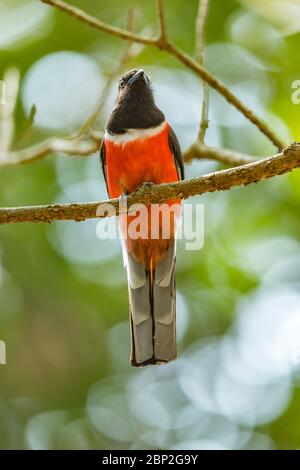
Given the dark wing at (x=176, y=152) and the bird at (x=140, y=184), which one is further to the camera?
the dark wing at (x=176, y=152)

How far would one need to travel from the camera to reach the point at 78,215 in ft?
14.7

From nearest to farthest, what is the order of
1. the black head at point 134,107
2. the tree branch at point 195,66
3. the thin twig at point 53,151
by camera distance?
1. the tree branch at point 195,66
2. the thin twig at point 53,151
3. the black head at point 134,107

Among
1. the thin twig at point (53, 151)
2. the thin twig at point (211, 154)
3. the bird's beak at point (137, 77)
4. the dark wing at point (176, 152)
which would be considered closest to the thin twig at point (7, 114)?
the thin twig at point (53, 151)

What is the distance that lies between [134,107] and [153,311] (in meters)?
1.57

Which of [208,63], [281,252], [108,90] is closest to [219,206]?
[281,252]

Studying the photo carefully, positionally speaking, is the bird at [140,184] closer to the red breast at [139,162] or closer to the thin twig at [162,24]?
the red breast at [139,162]

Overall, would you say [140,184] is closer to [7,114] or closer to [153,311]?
[153,311]

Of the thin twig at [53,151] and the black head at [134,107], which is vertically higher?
the black head at [134,107]

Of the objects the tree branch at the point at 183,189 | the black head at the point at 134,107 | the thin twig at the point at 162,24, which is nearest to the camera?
the tree branch at the point at 183,189

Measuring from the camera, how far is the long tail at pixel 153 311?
5.41 meters

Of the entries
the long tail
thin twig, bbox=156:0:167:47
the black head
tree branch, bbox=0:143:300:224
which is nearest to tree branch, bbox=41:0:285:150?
thin twig, bbox=156:0:167:47

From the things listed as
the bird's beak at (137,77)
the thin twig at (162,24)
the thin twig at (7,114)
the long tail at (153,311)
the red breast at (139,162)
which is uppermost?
the thin twig at (162,24)

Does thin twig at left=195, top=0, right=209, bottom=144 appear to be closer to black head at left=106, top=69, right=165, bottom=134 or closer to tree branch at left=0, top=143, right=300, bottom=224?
black head at left=106, top=69, right=165, bottom=134

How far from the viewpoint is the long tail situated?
5.41 m
